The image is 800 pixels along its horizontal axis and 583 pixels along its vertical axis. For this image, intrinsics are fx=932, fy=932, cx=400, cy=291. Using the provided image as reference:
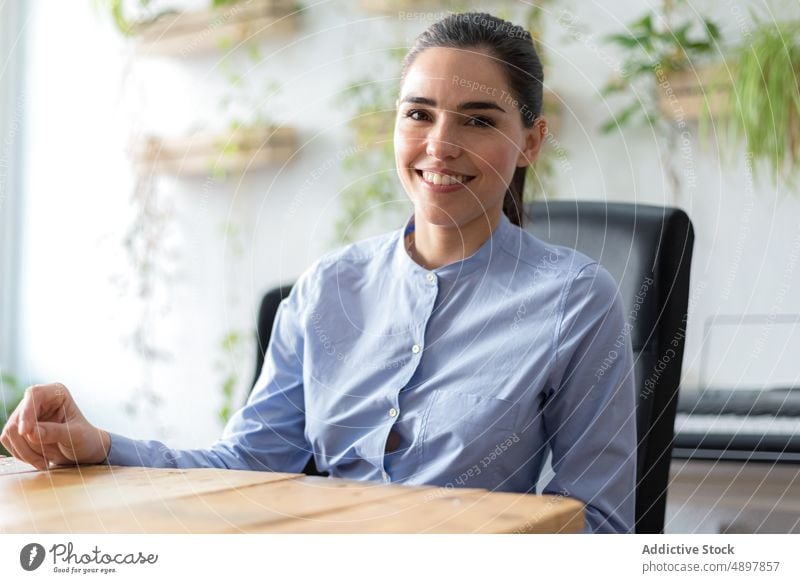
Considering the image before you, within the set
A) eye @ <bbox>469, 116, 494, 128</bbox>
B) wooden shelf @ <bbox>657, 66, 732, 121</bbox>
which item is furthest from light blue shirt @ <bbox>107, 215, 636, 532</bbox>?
wooden shelf @ <bbox>657, 66, 732, 121</bbox>

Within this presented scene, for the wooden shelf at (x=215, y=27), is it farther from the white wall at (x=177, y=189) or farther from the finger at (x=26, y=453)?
the finger at (x=26, y=453)

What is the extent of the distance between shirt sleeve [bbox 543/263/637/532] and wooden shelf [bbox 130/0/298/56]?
3.51 feet

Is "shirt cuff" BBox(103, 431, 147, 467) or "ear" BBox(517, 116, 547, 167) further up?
"ear" BBox(517, 116, 547, 167)

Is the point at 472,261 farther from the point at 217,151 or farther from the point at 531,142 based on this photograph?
the point at 217,151

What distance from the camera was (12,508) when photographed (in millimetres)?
589

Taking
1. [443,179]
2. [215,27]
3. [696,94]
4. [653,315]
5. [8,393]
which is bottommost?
[8,393]

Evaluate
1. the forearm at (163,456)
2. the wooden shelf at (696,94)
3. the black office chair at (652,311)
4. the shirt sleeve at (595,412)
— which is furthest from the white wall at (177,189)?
the forearm at (163,456)

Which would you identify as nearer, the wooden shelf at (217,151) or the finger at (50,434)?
the finger at (50,434)

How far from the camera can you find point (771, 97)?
1.11 m

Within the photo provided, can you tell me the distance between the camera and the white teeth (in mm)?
830

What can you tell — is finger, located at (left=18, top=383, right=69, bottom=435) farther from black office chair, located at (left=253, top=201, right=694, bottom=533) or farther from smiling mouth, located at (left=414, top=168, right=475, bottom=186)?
smiling mouth, located at (left=414, top=168, right=475, bottom=186)

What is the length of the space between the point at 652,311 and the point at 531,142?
0.62ft

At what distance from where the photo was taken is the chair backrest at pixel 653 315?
0.82 meters
